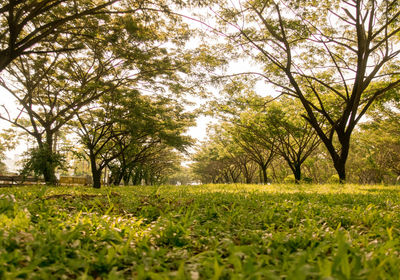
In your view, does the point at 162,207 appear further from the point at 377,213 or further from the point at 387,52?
the point at 387,52

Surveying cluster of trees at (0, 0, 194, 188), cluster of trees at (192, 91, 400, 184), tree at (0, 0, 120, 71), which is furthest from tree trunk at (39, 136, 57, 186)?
cluster of trees at (192, 91, 400, 184)

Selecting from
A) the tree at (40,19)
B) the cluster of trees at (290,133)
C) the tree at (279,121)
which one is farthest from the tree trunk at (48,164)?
the tree at (279,121)

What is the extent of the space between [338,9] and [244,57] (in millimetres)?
4189

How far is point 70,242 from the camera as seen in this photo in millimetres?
2035

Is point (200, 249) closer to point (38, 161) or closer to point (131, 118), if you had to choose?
point (131, 118)

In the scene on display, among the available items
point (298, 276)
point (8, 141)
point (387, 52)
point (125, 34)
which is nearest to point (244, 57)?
point (125, 34)

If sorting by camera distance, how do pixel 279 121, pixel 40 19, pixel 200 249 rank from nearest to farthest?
pixel 200 249, pixel 40 19, pixel 279 121

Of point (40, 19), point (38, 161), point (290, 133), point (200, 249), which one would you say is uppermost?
point (40, 19)

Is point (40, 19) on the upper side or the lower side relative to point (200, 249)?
upper

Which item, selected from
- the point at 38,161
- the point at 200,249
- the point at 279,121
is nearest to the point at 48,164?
the point at 38,161

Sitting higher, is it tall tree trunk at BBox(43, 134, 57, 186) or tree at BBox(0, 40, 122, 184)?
tree at BBox(0, 40, 122, 184)

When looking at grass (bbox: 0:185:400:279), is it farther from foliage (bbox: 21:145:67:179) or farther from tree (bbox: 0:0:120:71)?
foliage (bbox: 21:145:67:179)

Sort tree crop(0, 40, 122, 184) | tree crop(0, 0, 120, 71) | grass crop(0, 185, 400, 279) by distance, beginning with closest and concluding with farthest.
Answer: grass crop(0, 185, 400, 279)
tree crop(0, 0, 120, 71)
tree crop(0, 40, 122, 184)

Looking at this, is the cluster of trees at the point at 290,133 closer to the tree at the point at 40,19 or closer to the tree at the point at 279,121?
the tree at the point at 279,121
